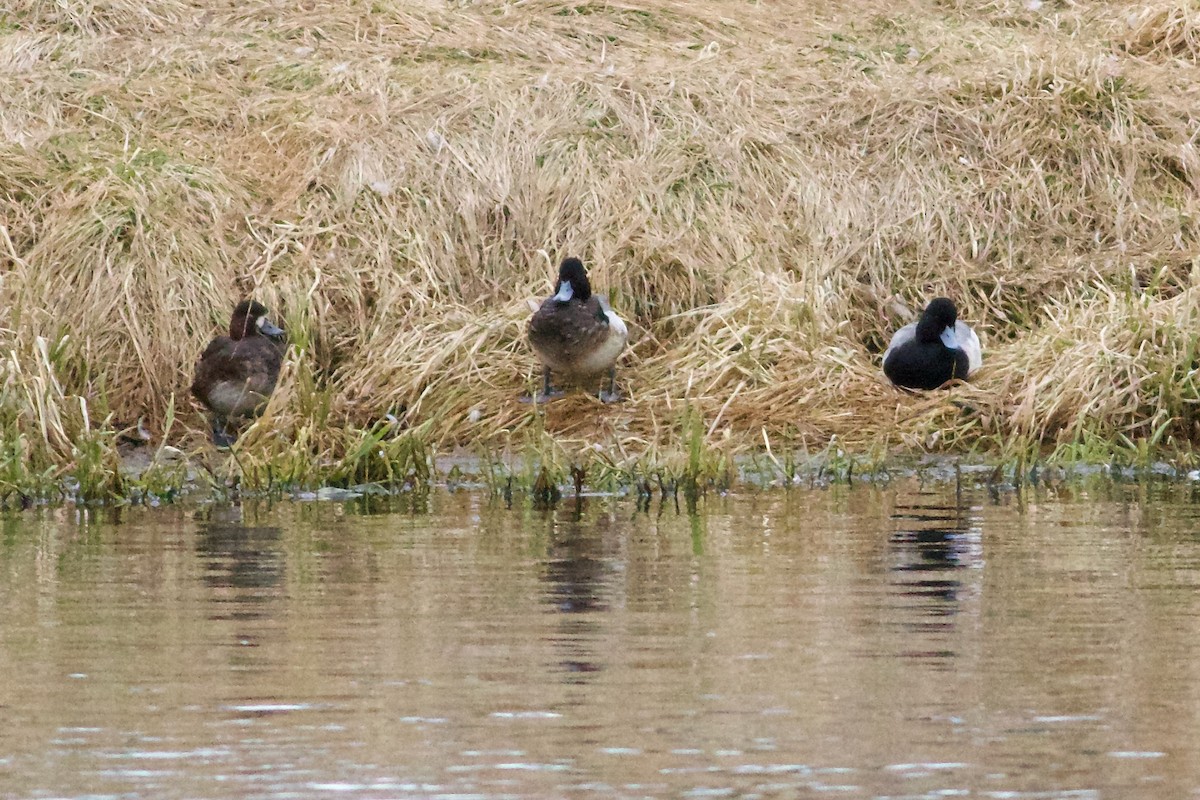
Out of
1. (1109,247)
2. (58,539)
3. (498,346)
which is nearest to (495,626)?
(58,539)

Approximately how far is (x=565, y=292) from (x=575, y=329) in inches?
12.7

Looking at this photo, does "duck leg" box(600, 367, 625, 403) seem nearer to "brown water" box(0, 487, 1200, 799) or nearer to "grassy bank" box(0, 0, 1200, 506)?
"grassy bank" box(0, 0, 1200, 506)

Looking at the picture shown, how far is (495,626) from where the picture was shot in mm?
5902

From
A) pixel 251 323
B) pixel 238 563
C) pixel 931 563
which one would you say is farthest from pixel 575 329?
pixel 931 563

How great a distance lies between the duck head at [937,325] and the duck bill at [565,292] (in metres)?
1.90

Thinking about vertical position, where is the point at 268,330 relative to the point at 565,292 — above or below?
below

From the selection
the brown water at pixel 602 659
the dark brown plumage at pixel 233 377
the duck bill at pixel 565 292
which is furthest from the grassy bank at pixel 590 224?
the brown water at pixel 602 659

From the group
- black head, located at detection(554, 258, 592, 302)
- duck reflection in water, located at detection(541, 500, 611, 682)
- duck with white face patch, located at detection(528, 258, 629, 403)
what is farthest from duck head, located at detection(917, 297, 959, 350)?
duck reflection in water, located at detection(541, 500, 611, 682)

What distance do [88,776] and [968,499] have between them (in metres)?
5.82

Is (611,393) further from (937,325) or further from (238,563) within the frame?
(238,563)

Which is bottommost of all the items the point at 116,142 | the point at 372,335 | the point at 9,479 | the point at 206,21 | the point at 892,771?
the point at 892,771

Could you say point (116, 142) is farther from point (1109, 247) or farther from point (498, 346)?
point (1109, 247)

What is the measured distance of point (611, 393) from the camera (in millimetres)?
12070

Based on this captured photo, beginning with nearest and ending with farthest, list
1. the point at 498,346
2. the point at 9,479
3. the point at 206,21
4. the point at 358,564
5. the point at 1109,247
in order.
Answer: the point at 358,564, the point at 9,479, the point at 498,346, the point at 1109,247, the point at 206,21
